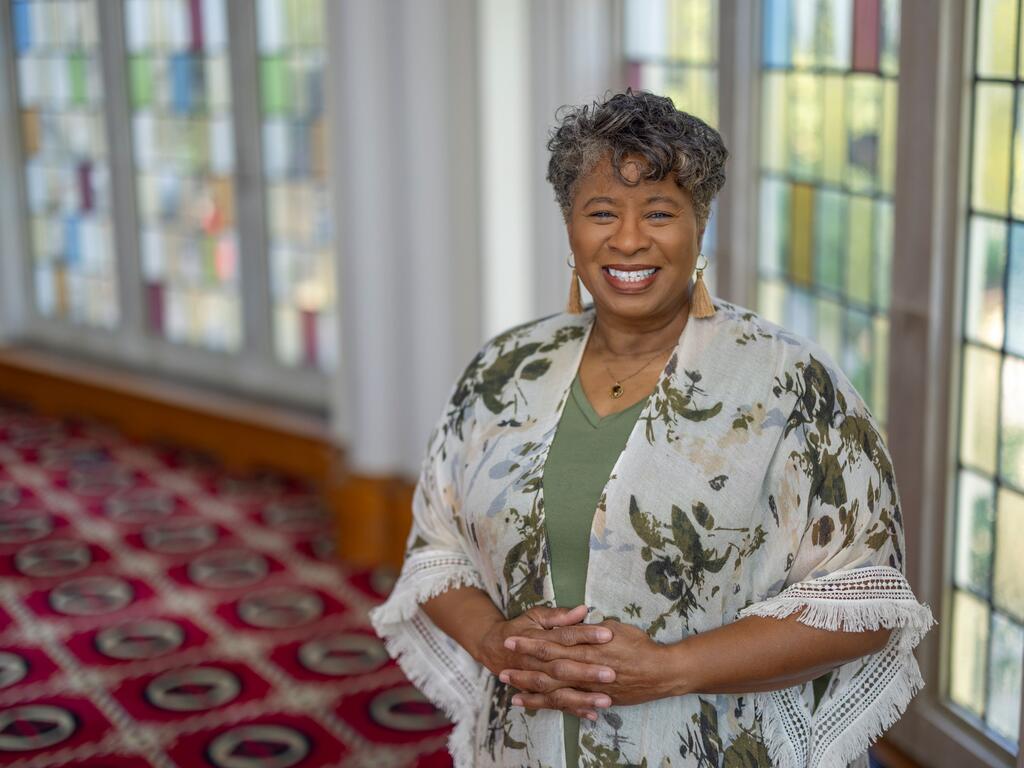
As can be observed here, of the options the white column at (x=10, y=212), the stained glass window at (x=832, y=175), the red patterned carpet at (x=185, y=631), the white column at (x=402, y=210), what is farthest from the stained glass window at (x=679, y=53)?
the white column at (x=10, y=212)

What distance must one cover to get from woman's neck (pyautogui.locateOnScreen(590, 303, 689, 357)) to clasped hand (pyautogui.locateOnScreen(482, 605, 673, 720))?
433 mm

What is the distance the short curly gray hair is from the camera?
2.13m

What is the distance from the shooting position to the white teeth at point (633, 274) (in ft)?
7.16

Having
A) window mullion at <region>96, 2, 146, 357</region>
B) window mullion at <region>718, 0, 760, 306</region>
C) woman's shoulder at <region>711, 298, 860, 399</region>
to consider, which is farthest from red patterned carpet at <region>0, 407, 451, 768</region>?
woman's shoulder at <region>711, 298, 860, 399</region>

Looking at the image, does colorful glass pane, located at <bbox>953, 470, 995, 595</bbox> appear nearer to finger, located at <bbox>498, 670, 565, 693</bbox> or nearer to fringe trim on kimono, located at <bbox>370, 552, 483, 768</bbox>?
fringe trim on kimono, located at <bbox>370, 552, 483, 768</bbox>

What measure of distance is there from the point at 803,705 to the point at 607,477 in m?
0.49

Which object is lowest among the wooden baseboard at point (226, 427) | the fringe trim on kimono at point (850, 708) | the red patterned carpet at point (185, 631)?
the red patterned carpet at point (185, 631)

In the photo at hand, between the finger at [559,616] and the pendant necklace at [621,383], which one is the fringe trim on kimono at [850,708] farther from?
the pendant necklace at [621,383]

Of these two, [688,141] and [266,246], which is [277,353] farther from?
[688,141]

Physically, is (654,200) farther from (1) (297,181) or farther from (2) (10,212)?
(2) (10,212)

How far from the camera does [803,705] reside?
2.27m

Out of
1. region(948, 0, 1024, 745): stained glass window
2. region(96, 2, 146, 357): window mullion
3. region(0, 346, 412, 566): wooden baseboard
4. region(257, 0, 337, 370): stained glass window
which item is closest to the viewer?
region(948, 0, 1024, 745): stained glass window

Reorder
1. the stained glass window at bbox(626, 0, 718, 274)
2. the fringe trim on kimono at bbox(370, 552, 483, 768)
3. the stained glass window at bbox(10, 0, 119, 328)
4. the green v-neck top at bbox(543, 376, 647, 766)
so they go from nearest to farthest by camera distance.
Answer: the green v-neck top at bbox(543, 376, 647, 766) → the fringe trim on kimono at bbox(370, 552, 483, 768) → the stained glass window at bbox(626, 0, 718, 274) → the stained glass window at bbox(10, 0, 119, 328)

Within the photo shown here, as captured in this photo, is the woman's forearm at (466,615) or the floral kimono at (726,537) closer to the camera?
the floral kimono at (726,537)
